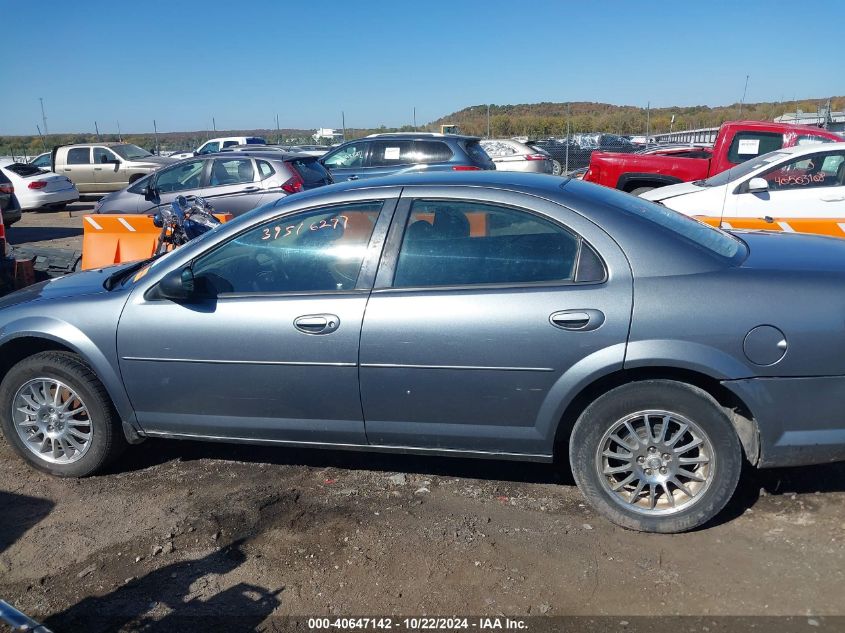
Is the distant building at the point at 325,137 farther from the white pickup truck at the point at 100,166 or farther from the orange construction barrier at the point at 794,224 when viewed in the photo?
the orange construction barrier at the point at 794,224

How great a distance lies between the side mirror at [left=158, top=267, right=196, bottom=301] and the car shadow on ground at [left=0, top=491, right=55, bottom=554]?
1334 millimetres

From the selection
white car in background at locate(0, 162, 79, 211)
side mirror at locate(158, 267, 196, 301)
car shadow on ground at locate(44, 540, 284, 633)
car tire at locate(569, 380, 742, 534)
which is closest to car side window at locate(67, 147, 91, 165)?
white car in background at locate(0, 162, 79, 211)

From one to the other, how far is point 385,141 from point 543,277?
10346mm

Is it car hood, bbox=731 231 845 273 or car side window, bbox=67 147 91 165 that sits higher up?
car hood, bbox=731 231 845 273

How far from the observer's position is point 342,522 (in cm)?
354

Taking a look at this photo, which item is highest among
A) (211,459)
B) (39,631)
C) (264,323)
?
(264,323)

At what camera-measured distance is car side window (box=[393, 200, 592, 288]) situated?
3350 mm

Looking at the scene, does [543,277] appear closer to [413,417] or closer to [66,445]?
[413,417]

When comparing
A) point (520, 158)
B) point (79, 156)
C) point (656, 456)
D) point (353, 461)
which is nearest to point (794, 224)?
point (656, 456)

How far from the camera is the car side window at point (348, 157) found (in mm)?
13508

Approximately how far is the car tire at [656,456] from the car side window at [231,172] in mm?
8709

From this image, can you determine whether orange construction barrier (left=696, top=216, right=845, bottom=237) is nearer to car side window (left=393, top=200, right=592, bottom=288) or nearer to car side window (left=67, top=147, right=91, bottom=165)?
car side window (left=393, top=200, right=592, bottom=288)

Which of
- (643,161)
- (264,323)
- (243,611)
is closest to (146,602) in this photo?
(243,611)

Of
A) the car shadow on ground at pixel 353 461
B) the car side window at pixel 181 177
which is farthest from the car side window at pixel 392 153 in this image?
the car shadow on ground at pixel 353 461
